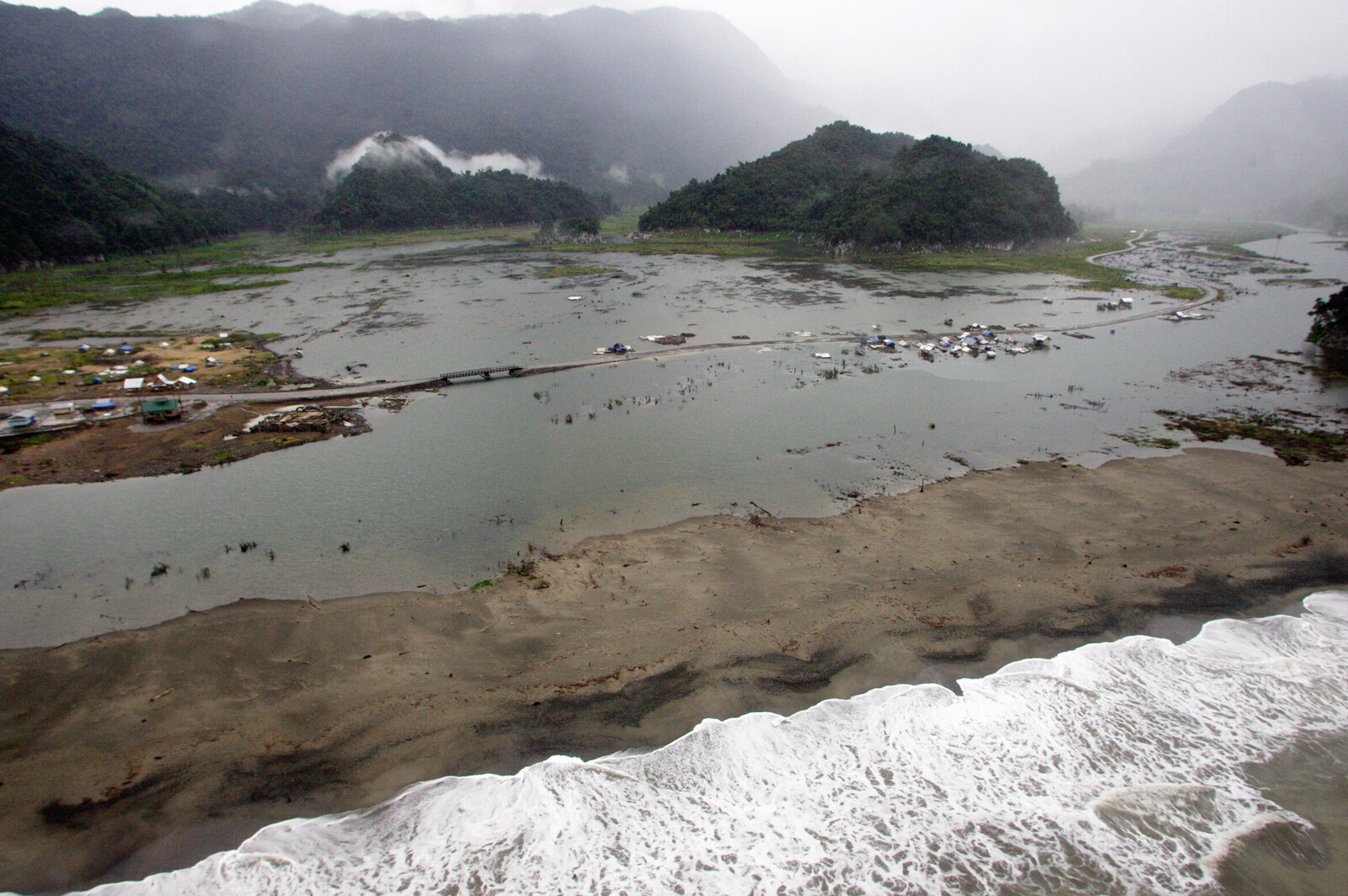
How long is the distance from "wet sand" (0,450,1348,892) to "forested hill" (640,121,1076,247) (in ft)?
277

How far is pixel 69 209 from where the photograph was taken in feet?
277

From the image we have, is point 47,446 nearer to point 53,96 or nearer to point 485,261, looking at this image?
point 485,261

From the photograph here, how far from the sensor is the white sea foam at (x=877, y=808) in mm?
9227

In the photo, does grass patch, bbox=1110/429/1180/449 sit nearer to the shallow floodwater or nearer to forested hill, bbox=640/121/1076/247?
the shallow floodwater

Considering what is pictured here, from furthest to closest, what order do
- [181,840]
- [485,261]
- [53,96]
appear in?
[53,96] < [485,261] < [181,840]

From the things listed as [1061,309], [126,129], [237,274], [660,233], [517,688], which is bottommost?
[517,688]

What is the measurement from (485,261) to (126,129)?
187m

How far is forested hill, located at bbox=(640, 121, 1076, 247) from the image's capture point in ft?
308

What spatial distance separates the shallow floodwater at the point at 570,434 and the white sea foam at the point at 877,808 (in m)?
7.35

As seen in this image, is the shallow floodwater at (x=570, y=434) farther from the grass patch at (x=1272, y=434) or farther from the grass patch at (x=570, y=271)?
the grass patch at (x=570, y=271)

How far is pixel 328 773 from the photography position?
10.6 m

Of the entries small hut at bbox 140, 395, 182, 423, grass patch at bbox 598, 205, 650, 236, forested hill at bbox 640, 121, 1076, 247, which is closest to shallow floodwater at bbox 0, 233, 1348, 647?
small hut at bbox 140, 395, 182, 423

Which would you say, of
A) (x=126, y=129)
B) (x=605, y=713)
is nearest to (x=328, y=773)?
(x=605, y=713)

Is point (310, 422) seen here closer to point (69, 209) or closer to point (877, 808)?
point (877, 808)
